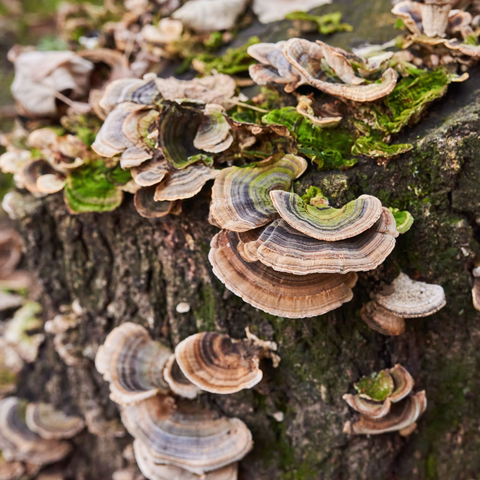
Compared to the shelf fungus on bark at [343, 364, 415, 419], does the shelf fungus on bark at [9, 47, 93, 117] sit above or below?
above

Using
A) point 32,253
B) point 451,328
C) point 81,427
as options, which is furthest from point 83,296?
point 451,328

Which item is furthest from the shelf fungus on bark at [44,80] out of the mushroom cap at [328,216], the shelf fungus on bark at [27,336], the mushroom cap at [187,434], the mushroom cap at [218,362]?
the mushroom cap at [187,434]

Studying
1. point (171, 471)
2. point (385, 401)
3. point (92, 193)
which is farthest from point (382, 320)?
point (92, 193)

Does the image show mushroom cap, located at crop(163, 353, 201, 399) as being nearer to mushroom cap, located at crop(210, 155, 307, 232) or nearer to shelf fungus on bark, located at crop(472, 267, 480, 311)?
mushroom cap, located at crop(210, 155, 307, 232)

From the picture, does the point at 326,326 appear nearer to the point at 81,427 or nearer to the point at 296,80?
the point at 296,80

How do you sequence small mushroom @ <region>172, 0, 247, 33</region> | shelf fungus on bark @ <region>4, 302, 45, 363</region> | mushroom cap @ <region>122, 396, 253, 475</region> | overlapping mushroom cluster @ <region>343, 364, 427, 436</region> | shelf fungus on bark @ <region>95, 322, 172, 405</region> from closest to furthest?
overlapping mushroom cluster @ <region>343, 364, 427, 436</region>, mushroom cap @ <region>122, 396, 253, 475</region>, shelf fungus on bark @ <region>95, 322, 172, 405</region>, small mushroom @ <region>172, 0, 247, 33</region>, shelf fungus on bark @ <region>4, 302, 45, 363</region>

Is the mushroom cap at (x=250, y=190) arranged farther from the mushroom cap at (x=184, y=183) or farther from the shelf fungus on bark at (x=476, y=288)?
the shelf fungus on bark at (x=476, y=288)

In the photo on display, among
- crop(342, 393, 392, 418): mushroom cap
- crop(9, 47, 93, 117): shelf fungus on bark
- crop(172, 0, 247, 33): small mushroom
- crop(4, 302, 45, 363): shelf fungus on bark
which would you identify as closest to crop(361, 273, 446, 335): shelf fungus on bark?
crop(342, 393, 392, 418): mushroom cap

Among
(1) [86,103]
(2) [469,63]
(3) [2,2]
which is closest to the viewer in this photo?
(2) [469,63]
